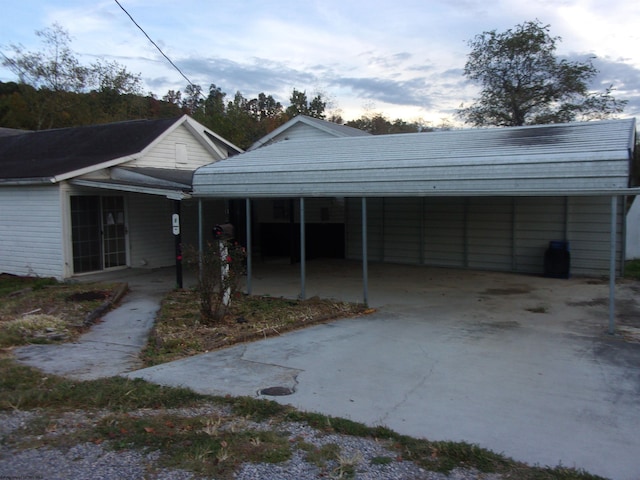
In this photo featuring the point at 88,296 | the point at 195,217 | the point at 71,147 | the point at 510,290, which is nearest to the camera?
the point at 88,296

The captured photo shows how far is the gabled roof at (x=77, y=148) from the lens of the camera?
1299cm

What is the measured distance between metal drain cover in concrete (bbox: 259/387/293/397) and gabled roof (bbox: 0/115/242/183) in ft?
30.5

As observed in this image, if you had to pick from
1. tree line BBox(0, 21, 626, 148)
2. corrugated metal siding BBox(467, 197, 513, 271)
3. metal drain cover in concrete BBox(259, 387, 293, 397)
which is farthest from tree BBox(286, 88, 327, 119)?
metal drain cover in concrete BBox(259, 387, 293, 397)

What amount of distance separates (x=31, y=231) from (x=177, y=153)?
5.06 metres

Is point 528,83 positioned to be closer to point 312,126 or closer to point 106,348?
point 312,126

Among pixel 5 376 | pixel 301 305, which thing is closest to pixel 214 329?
pixel 301 305

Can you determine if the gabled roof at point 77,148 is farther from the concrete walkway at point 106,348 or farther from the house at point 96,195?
the concrete walkway at point 106,348

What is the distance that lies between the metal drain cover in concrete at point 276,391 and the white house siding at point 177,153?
35.4 feet

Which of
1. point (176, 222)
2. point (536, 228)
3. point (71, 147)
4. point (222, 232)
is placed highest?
point (71, 147)

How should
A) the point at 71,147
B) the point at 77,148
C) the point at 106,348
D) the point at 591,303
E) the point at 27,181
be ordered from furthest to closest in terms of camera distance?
the point at 71,147 < the point at 77,148 < the point at 27,181 < the point at 591,303 < the point at 106,348

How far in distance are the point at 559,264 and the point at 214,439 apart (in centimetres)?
1125

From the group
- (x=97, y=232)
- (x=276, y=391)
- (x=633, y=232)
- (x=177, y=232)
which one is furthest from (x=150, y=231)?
(x=633, y=232)

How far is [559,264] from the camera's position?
512 inches

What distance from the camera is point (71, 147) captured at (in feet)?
52.2
